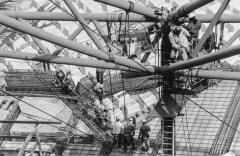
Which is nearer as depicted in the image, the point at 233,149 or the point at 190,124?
the point at 233,149

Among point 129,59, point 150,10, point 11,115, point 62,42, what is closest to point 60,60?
point 62,42

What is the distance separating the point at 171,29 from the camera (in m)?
11.0

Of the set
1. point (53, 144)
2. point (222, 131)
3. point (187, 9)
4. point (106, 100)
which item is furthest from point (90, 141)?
point (187, 9)

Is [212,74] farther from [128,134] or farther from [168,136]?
[128,134]

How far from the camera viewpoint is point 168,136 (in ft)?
36.6

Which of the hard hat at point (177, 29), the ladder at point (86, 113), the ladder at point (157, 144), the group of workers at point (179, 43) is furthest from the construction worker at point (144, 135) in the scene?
the hard hat at point (177, 29)

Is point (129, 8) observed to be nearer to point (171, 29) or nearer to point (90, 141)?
point (171, 29)

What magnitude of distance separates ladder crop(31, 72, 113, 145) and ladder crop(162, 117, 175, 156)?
4.30ft

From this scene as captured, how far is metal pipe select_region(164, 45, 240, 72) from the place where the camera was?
8.84 meters

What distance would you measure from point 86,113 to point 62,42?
3.38m

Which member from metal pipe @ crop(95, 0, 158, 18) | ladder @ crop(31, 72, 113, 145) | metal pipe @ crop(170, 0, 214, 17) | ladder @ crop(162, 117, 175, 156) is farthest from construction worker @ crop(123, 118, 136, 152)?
metal pipe @ crop(170, 0, 214, 17)

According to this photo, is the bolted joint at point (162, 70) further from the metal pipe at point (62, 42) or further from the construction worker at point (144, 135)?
the construction worker at point (144, 135)

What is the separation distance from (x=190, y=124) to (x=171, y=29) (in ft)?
8.71

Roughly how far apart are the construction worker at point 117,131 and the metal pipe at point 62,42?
168 cm
